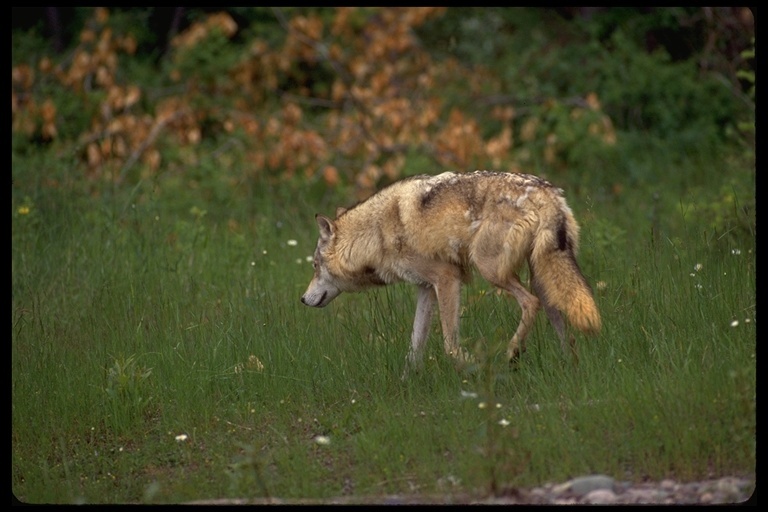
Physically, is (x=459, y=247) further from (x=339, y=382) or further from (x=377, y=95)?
(x=377, y=95)

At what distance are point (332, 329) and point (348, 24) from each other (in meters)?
8.84

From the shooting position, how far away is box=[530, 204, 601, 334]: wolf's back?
6.27 m

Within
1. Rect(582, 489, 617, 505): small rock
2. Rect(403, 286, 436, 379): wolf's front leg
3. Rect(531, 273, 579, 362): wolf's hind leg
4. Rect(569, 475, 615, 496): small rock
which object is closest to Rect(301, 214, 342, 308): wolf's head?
Rect(403, 286, 436, 379): wolf's front leg

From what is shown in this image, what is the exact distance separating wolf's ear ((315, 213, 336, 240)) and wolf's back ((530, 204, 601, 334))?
5.86ft

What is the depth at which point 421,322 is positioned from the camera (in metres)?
7.30

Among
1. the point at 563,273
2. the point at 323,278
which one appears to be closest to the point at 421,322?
the point at 323,278

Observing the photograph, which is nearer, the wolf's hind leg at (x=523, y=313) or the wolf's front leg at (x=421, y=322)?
the wolf's hind leg at (x=523, y=313)

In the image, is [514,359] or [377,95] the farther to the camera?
[377,95]

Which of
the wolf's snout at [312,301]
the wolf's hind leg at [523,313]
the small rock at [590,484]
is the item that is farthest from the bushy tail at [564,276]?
the wolf's snout at [312,301]

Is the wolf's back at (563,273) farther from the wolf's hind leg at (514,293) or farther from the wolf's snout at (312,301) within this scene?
the wolf's snout at (312,301)

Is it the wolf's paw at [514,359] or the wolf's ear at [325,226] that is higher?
the wolf's ear at [325,226]

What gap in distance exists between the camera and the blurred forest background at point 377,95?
13.7 meters

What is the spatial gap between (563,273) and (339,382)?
1.76 metres

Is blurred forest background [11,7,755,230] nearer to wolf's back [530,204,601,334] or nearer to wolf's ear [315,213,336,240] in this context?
wolf's ear [315,213,336,240]
